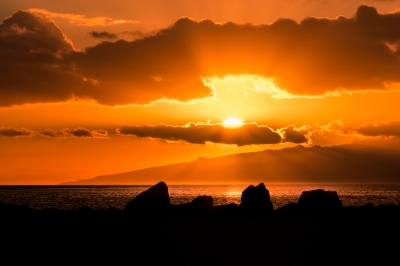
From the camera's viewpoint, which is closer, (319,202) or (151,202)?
(151,202)

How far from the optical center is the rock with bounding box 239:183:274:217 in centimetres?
4456

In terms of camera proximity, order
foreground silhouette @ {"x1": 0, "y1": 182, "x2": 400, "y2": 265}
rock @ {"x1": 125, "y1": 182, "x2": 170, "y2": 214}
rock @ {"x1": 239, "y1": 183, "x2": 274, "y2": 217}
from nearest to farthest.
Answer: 1. foreground silhouette @ {"x1": 0, "y1": 182, "x2": 400, "y2": 265}
2. rock @ {"x1": 125, "y1": 182, "x2": 170, "y2": 214}
3. rock @ {"x1": 239, "y1": 183, "x2": 274, "y2": 217}

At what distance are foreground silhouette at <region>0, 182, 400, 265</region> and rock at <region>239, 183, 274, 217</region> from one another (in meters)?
0.09

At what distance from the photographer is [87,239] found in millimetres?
27766

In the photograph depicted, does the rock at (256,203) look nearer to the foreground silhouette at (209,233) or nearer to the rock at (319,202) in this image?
the foreground silhouette at (209,233)

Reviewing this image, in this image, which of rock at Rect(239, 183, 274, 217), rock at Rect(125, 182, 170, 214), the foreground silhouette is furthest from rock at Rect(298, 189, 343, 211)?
rock at Rect(125, 182, 170, 214)

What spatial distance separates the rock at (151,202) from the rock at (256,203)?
7369 millimetres

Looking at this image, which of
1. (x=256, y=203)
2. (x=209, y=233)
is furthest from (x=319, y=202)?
(x=209, y=233)

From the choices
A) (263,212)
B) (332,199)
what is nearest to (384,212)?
(332,199)

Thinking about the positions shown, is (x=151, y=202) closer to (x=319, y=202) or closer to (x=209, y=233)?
(x=209, y=233)

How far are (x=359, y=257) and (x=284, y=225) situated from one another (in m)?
13.8

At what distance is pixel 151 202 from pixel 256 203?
976cm

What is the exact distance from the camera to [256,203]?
44969 mm

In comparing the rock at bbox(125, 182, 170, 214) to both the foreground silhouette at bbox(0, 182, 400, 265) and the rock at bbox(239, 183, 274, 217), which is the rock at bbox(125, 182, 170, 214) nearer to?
the foreground silhouette at bbox(0, 182, 400, 265)
